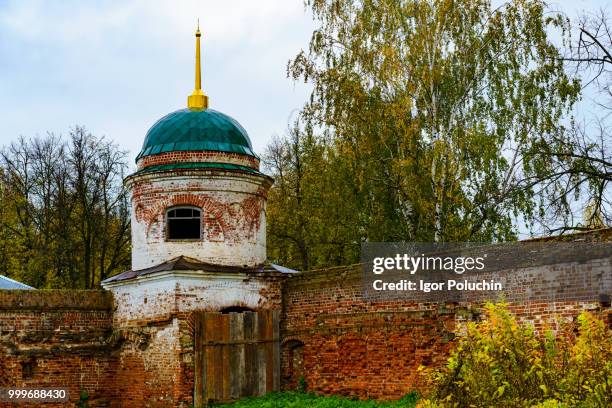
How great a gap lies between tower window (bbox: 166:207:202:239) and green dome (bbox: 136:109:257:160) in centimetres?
121

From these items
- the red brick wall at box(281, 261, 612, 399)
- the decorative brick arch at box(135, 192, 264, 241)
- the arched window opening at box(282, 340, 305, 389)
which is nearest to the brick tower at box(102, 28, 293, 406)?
the decorative brick arch at box(135, 192, 264, 241)

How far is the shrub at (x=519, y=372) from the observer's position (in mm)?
5441

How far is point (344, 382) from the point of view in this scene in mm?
13836

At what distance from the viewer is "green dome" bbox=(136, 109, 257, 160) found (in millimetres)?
16219

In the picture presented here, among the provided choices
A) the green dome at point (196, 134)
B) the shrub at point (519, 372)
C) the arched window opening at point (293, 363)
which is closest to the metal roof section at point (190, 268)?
the arched window opening at point (293, 363)

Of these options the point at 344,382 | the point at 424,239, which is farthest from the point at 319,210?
the point at 344,382

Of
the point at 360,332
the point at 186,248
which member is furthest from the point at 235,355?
the point at 360,332

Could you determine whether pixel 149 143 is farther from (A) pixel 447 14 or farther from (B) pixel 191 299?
(A) pixel 447 14

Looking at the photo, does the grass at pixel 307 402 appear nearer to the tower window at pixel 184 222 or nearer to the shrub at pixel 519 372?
the tower window at pixel 184 222

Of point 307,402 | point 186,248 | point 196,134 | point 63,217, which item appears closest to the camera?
point 307,402

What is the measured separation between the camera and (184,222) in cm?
1634

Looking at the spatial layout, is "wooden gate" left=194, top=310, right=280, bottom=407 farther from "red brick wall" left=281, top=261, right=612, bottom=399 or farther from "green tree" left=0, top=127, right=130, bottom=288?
"green tree" left=0, top=127, right=130, bottom=288

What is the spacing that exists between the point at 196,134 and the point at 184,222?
1.76 m

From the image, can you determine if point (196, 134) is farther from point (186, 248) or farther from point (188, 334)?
point (188, 334)
